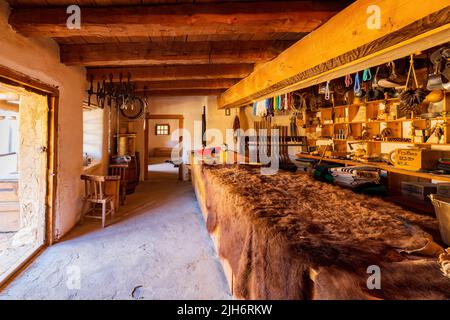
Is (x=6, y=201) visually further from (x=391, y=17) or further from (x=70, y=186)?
(x=391, y=17)

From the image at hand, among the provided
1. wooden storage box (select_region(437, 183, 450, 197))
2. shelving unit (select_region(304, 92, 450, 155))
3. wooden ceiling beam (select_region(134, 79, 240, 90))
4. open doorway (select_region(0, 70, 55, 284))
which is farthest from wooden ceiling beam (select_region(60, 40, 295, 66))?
shelving unit (select_region(304, 92, 450, 155))

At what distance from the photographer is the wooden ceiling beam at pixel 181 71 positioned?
414 cm

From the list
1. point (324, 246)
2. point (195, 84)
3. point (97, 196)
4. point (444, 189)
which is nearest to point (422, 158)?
point (444, 189)

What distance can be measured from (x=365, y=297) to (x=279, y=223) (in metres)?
0.67

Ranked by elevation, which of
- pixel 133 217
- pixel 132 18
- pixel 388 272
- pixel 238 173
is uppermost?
pixel 132 18

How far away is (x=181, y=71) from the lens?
166 inches

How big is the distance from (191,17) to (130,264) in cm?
260

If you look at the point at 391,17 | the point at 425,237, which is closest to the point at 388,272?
the point at 425,237

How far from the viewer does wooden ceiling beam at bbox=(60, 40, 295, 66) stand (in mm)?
3148

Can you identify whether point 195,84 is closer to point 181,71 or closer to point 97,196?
point 181,71

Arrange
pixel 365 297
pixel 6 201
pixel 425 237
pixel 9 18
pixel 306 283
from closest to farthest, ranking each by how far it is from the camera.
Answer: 1. pixel 365 297
2. pixel 306 283
3. pixel 425 237
4. pixel 9 18
5. pixel 6 201

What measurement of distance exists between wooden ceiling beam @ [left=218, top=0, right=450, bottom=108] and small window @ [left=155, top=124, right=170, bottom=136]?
1327 cm

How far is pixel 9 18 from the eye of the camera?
2.24 metres

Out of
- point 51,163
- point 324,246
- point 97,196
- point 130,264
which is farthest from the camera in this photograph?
point 97,196
